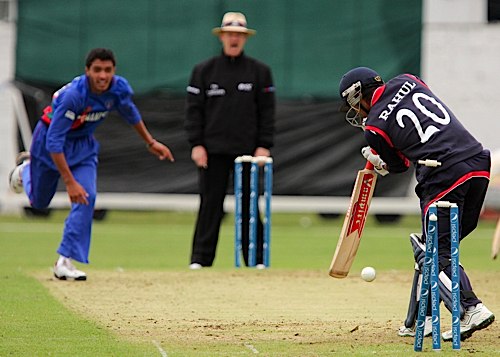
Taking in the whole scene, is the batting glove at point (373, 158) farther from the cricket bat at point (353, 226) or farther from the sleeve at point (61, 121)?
the sleeve at point (61, 121)

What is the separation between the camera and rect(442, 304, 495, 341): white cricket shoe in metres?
6.55

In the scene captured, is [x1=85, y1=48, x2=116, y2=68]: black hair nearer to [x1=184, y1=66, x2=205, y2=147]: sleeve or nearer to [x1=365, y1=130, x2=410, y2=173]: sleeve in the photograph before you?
[x1=184, y1=66, x2=205, y2=147]: sleeve

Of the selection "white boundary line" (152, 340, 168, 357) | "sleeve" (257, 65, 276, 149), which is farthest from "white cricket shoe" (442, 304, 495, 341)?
"sleeve" (257, 65, 276, 149)

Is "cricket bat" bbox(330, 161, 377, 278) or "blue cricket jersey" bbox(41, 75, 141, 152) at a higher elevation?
"blue cricket jersey" bbox(41, 75, 141, 152)

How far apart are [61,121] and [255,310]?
98.8 inches

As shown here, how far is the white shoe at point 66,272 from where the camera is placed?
10094 mm

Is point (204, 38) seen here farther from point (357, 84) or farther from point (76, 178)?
point (357, 84)

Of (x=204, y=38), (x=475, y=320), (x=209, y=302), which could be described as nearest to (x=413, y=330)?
(x=475, y=320)

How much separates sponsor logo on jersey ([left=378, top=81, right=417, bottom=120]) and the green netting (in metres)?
11.6

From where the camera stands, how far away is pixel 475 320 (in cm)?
658

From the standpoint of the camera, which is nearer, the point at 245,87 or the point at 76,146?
the point at 76,146

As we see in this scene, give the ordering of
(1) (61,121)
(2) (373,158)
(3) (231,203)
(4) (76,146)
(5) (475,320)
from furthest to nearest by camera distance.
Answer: (3) (231,203), (4) (76,146), (1) (61,121), (2) (373,158), (5) (475,320)

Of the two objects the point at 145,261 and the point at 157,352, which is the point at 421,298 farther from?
the point at 145,261

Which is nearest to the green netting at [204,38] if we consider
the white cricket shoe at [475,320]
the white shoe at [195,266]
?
the white shoe at [195,266]
